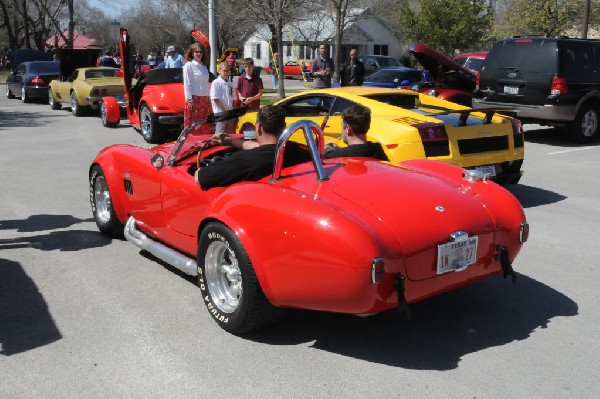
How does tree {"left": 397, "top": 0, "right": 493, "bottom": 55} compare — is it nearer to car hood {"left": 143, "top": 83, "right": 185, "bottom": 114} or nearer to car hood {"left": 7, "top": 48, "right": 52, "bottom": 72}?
car hood {"left": 7, "top": 48, "right": 52, "bottom": 72}

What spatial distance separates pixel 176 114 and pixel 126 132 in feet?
7.98

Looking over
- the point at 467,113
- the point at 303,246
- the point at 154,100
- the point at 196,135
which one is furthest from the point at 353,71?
the point at 303,246

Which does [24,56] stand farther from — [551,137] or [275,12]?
[551,137]

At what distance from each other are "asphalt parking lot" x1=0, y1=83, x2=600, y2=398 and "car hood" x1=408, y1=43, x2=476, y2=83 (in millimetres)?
7615

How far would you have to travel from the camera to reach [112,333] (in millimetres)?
4188

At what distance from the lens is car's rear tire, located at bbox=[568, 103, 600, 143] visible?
12.8 m

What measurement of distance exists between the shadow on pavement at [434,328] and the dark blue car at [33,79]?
62.9ft

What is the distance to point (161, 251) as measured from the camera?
502cm

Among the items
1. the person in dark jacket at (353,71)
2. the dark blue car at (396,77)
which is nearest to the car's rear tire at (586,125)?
the person in dark jacket at (353,71)

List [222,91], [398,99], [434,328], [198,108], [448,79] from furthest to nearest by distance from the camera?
[448,79] → [198,108] → [222,91] → [398,99] → [434,328]

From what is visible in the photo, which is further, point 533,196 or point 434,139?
point 533,196

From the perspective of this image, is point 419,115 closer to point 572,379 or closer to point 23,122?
point 572,379

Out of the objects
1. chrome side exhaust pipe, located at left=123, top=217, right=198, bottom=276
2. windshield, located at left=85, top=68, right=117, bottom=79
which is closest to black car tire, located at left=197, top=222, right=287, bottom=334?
chrome side exhaust pipe, located at left=123, top=217, right=198, bottom=276

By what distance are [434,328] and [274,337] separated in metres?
1.02
